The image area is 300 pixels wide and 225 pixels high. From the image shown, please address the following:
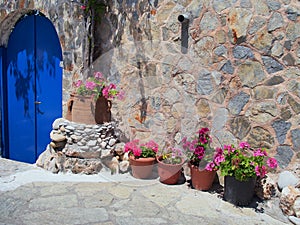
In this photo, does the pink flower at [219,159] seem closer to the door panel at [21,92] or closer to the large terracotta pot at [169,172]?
the large terracotta pot at [169,172]

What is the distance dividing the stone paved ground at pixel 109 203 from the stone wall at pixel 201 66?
66cm

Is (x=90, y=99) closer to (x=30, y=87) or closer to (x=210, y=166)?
(x=30, y=87)

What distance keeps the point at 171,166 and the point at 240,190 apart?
816mm

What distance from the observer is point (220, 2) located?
340cm

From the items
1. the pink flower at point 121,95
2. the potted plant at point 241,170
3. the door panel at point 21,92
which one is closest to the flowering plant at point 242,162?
the potted plant at point 241,170

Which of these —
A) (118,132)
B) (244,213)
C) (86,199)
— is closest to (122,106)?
(118,132)

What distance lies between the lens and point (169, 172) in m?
3.59

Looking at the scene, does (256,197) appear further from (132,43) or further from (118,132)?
(132,43)

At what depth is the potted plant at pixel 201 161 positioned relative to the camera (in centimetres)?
339

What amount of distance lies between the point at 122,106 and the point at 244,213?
2.10 m

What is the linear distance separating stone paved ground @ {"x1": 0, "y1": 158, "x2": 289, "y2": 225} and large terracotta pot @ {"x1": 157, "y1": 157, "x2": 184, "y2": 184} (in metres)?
0.08

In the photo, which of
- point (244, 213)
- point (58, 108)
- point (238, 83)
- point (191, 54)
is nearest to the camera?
point (244, 213)

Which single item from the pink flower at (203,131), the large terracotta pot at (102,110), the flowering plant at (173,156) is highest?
the large terracotta pot at (102,110)

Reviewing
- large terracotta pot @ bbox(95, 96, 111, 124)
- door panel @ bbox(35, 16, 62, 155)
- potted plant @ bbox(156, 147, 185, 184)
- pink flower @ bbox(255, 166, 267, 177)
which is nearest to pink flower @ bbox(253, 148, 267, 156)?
pink flower @ bbox(255, 166, 267, 177)
